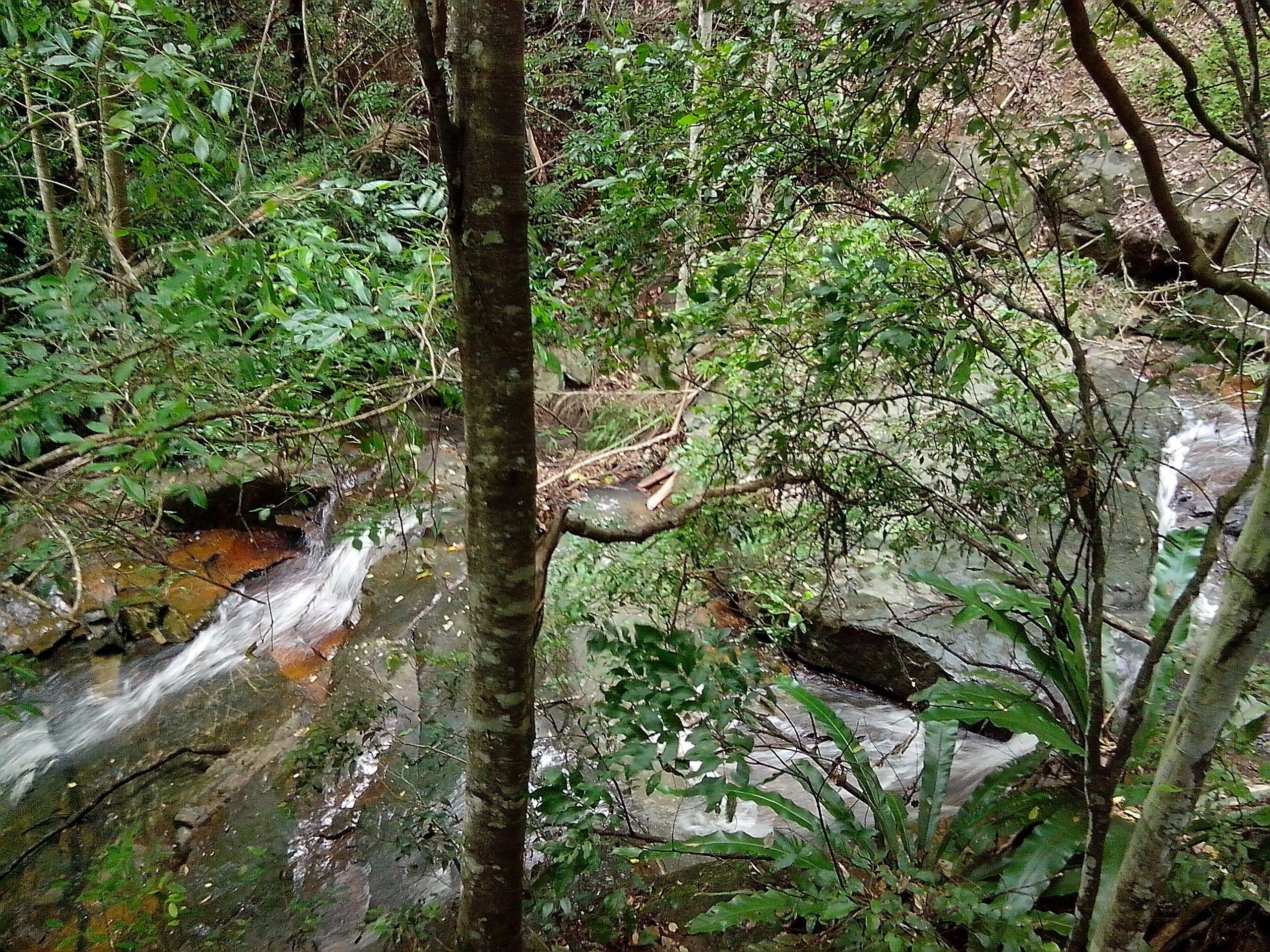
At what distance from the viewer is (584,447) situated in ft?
21.3

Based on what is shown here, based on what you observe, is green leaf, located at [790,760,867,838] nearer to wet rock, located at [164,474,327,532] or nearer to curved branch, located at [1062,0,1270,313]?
curved branch, located at [1062,0,1270,313]

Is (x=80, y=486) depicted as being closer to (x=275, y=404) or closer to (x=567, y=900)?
(x=275, y=404)

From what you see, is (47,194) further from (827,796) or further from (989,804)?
(989,804)

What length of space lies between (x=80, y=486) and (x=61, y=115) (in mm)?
1197

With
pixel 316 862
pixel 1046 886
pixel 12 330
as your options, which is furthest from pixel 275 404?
pixel 1046 886

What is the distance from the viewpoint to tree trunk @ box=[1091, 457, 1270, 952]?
149 centimetres

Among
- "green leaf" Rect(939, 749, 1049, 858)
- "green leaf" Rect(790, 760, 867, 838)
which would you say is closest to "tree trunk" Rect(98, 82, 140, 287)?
"green leaf" Rect(790, 760, 867, 838)

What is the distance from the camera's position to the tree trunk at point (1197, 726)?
1.49 metres

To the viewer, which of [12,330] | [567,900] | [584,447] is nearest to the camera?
[12,330]

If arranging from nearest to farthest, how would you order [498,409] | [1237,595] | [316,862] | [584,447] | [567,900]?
1. [1237,595]
2. [498,409]
3. [567,900]
4. [316,862]
5. [584,447]

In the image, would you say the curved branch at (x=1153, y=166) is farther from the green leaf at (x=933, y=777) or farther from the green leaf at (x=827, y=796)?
the green leaf at (x=933, y=777)

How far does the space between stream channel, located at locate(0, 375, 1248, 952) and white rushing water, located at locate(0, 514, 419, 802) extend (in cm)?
2

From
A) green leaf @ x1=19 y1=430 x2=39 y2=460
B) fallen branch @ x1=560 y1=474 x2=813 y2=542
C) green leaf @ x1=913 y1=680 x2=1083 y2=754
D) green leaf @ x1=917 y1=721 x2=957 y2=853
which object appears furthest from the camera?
green leaf @ x1=917 y1=721 x2=957 y2=853

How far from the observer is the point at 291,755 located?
4.54m
